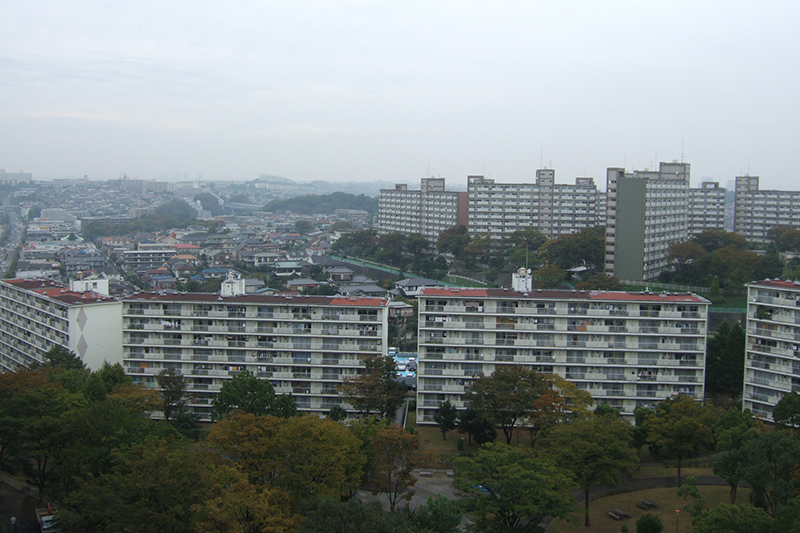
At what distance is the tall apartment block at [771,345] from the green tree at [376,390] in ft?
29.2

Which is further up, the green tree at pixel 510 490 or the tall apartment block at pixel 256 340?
the tall apartment block at pixel 256 340

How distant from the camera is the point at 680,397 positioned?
50.6ft

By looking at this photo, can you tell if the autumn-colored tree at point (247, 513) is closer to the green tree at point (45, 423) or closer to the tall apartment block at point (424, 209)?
the green tree at point (45, 423)

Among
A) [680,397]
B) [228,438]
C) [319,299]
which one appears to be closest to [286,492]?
[228,438]

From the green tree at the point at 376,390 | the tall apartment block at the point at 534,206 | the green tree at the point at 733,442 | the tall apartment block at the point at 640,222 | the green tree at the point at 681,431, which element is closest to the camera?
the green tree at the point at 733,442

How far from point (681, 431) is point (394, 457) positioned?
6.12 metres

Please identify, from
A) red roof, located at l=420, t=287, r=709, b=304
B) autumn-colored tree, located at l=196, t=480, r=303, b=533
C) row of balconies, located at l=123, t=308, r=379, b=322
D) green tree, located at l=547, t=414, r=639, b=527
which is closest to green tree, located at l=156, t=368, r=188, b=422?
row of balconies, located at l=123, t=308, r=379, b=322

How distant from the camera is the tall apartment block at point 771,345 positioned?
16.3 m

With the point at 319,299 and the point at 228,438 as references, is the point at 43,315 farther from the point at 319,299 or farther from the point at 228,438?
the point at 228,438

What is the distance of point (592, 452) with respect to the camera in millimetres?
12805

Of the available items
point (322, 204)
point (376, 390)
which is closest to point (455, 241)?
point (376, 390)

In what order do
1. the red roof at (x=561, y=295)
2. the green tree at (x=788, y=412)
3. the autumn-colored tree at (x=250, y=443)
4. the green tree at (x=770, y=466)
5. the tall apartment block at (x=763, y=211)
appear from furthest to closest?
the tall apartment block at (x=763, y=211), the red roof at (x=561, y=295), the green tree at (x=788, y=412), the autumn-colored tree at (x=250, y=443), the green tree at (x=770, y=466)

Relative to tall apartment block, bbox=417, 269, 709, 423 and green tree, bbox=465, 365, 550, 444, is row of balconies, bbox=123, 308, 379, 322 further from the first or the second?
green tree, bbox=465, 365, 550, 444

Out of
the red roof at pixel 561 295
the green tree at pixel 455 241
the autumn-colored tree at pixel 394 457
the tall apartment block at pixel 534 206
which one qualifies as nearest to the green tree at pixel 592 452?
the autumn-colored tree at pixel 394 457
